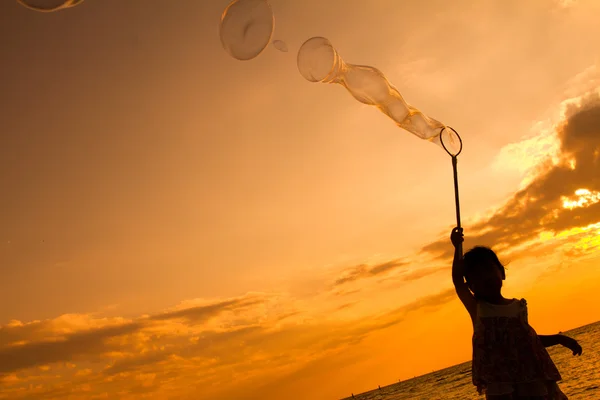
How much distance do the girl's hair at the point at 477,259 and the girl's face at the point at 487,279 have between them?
20 mm

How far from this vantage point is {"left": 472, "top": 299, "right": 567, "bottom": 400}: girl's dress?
3.37 m

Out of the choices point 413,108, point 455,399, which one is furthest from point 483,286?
point 455,399

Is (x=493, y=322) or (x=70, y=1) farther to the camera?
(x=70, y=1)

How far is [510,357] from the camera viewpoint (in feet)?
11.3

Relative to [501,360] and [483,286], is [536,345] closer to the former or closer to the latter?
[501,360]

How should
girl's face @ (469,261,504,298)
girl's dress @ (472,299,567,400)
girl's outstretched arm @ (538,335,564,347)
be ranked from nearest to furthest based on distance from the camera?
1. girl's dress @ (472,299,567,400)
2. girl's face @ (469,261,504,298)
3. girl's outstretched arm @ (538,335,564,347)

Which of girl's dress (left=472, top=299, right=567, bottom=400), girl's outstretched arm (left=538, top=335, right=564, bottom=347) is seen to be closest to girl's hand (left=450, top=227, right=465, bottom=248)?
girl's dress (left=472, top=299, right=567, bottom=400)

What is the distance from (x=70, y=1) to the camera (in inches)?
224

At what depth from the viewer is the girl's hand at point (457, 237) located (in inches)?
143

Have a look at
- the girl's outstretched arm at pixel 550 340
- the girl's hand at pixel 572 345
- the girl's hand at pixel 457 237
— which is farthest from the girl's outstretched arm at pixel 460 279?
the girl's hand at pixel 572 345

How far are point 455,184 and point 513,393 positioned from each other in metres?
1.64

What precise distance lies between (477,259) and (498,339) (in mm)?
575

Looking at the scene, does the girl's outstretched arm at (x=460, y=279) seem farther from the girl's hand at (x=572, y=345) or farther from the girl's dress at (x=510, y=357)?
the girl's hand at (x=572, y=345)

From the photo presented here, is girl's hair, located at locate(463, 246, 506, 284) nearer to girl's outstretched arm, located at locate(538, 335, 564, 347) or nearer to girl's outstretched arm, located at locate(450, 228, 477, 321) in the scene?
girl's outstretched arm, located at locate(450, 228, 477, 321)
